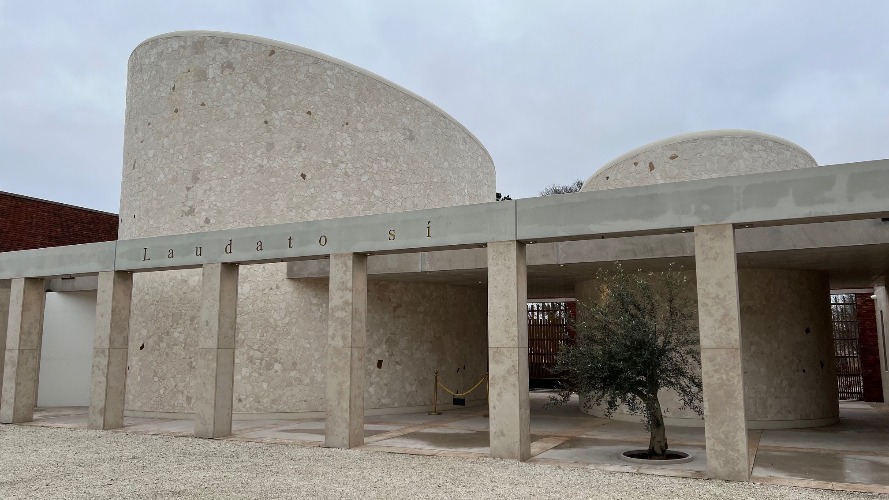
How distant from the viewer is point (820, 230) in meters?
→ 10.5

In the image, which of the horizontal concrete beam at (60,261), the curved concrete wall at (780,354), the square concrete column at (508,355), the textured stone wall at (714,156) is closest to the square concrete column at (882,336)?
the textured stone wall at (714,156)

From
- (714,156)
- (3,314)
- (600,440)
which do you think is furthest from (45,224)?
(714,156)

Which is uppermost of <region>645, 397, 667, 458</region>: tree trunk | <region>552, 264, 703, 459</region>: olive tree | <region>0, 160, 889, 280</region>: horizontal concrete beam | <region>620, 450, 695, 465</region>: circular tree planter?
<region>0, 160, 889, 280</region>: horizontal concrete beam

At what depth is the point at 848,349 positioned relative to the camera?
22.4 m

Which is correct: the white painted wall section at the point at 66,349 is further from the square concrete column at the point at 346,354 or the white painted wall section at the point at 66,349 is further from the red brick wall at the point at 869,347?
the red brick wall at the point at 869,347

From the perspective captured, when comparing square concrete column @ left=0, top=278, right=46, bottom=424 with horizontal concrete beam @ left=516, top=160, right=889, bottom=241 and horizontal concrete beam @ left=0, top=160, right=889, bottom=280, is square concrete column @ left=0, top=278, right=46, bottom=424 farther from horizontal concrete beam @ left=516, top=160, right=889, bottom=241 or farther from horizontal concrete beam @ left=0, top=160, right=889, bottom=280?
horizontal concrete beam @ left=516, top=160, right=889, bottom=241

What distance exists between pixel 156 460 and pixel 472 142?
1532 cm

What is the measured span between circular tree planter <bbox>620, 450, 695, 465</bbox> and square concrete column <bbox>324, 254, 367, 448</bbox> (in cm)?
438

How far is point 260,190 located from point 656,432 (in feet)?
36.5

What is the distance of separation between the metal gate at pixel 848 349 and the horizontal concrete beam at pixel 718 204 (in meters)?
16.3

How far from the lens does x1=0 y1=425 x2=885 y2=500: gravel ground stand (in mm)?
7578

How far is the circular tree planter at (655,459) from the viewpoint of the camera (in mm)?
9430

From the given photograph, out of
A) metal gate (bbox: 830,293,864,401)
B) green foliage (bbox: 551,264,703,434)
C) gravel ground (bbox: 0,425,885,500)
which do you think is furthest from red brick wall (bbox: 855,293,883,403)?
gravel ground (bbox: 0,425,885,500)

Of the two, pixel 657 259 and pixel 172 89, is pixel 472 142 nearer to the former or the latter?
pixel 172 89
